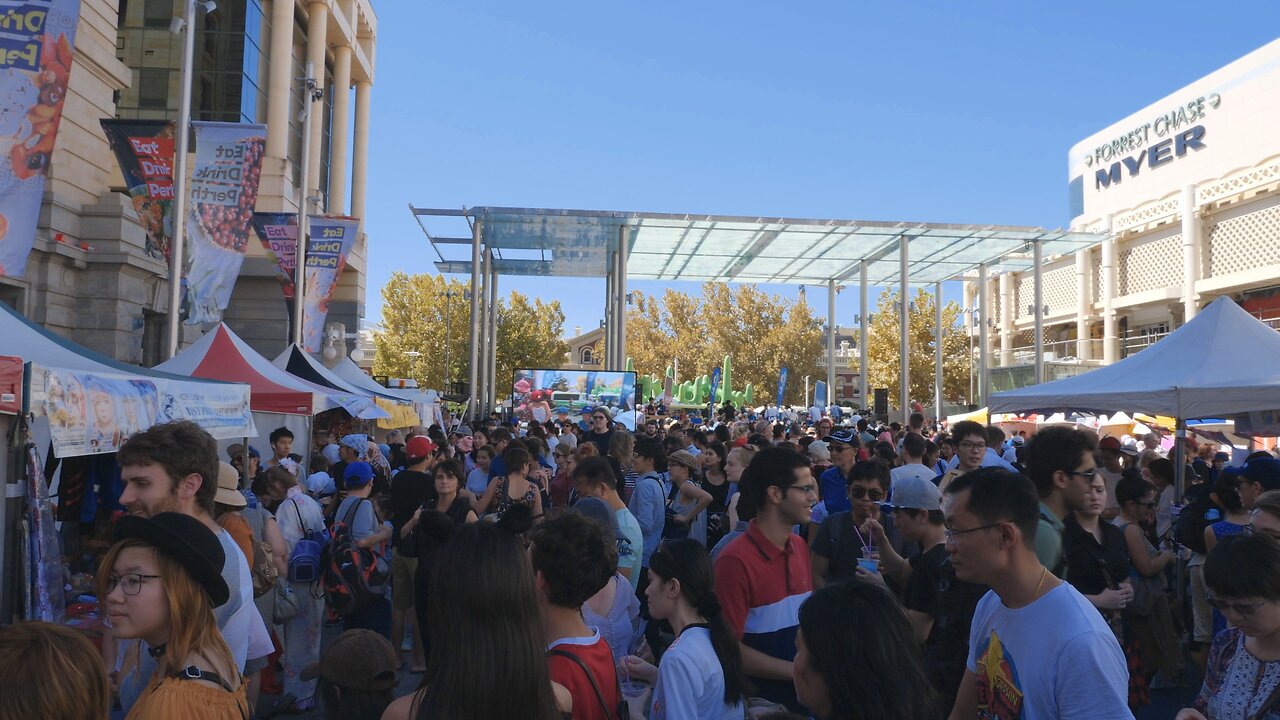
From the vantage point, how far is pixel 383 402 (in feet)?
56.4

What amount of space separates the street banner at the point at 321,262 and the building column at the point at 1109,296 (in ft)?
135

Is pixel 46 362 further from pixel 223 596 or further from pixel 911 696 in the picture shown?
pixel 911 696

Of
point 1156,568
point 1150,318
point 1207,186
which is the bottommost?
point 1156,568

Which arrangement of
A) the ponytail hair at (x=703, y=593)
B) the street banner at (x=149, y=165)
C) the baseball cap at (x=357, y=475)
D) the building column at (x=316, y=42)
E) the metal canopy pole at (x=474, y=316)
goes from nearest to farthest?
the ponytail hair at (x=703, y=593) < the baseball cap at (x=357, y=475) < the street banner at (x=149, y=165) < the metal canopy pole at (x=474, y=316) < the building column at (x=316, y=42)

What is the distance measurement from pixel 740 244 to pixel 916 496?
2479cm

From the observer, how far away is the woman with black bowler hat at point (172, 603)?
8.39ft

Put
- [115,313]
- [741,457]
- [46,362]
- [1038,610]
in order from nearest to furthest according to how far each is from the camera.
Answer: [1038,610]
[46,362]
[741,457]
[115,313]

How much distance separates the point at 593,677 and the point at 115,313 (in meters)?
20.7

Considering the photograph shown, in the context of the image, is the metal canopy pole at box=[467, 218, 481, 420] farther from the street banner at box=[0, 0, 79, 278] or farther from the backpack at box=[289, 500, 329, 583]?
the backpack at box=[289, 500, 329, 583]

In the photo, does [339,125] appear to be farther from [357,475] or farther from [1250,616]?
[1250,616]

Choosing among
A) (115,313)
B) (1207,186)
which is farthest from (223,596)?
(1207,186)

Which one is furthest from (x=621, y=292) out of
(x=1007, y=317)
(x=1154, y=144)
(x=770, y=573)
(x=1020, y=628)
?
(x=1007, y=317)

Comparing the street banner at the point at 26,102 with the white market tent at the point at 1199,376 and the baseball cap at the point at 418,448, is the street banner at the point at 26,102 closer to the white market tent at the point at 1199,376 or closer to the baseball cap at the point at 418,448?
the baseball cap at the point at 418,448

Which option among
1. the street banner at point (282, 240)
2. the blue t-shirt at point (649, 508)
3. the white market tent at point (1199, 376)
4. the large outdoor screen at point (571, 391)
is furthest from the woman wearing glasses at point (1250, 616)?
the large outdoor screen at point (571, 391)
